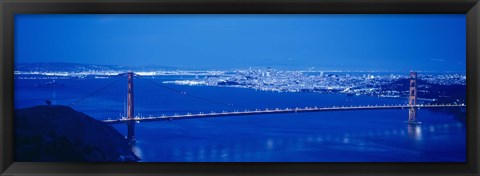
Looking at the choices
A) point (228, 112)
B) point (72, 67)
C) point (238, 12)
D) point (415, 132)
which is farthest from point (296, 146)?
point (72, 67)

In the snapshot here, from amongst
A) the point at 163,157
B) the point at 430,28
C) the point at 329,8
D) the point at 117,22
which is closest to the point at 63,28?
the point at 117,22

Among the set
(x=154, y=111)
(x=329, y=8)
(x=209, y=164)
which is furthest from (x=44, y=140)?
(x=329, y=8)

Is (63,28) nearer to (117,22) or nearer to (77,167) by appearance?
(117,22)

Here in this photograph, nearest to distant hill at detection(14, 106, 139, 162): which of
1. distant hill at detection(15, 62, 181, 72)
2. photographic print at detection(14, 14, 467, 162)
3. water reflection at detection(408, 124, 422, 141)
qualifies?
photographic print at detection(14, 14, 467, 162)

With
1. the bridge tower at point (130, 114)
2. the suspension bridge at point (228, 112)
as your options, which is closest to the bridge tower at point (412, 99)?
the suspension bridge at point (228, 112)

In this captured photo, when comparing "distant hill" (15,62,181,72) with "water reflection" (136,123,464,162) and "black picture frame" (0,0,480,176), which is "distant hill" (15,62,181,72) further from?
"water reflection" (136,123,464,162)

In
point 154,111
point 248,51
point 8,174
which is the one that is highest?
point 248,51

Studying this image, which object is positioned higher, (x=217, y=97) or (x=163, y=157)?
(x=217, y=97)

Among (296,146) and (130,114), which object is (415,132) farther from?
(130,114)

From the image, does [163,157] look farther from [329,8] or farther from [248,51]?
[329,8]
